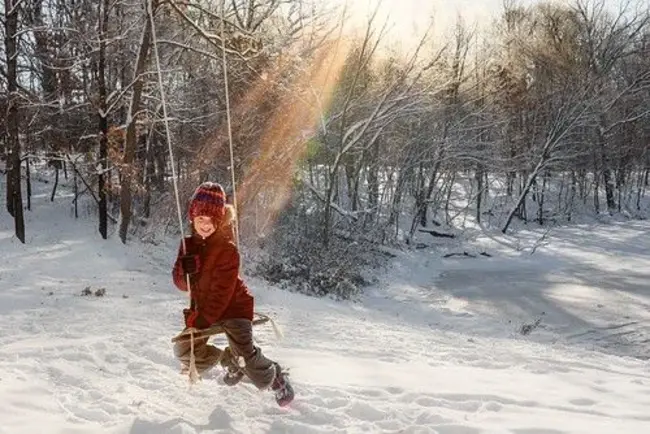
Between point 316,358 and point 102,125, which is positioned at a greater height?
point 102,125

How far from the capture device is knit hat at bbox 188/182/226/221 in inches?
193

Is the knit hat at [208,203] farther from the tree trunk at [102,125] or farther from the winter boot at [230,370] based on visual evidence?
the tree trunk at [102,125]

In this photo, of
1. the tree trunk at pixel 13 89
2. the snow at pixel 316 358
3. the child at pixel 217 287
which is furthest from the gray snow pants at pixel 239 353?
the tree trunk at pixel 13 89

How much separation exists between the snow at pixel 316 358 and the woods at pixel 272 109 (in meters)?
3.63

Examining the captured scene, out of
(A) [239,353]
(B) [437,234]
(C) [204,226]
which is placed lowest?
(B) [437,234]

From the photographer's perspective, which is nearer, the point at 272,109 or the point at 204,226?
the point at 204,226

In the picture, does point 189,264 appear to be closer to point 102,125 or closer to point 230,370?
point 230,370

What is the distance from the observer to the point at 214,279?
489 centimetres

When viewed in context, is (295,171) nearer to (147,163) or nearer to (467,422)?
(147,163)

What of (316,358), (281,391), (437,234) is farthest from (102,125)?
(437,234)

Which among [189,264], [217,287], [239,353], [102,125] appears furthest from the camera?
[102,125]

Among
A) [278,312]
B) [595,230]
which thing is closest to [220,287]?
[278,312]

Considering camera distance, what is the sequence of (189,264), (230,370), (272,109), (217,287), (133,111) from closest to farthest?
(189,264) → (217,287) → (230,370) → (133,111) → (272,109)

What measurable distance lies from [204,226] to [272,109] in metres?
18.7
